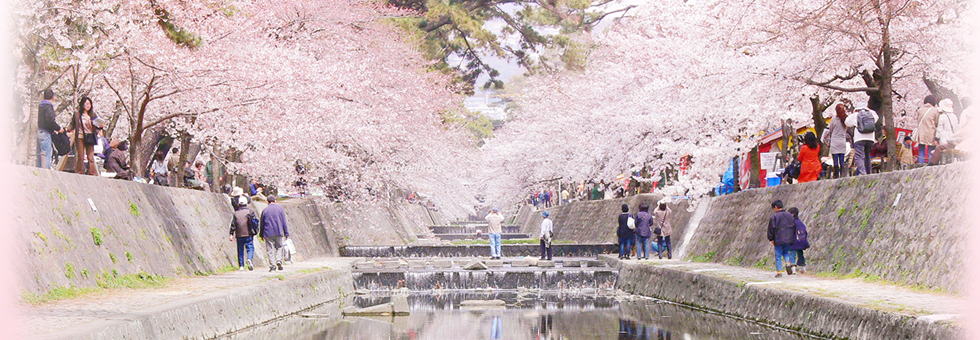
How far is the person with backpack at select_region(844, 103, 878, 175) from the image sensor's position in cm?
1666

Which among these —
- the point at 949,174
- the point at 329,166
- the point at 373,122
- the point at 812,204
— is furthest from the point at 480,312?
the point at 373,122

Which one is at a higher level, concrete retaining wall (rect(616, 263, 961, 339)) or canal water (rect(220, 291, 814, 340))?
concrete retaining wall (rect(616, 263, 961, 339))

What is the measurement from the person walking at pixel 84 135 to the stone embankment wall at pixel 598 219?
56.1ft

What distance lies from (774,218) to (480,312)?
5548mm

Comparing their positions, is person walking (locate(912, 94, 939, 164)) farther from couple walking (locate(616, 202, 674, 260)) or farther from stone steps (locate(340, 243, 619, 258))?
stone steps (locate(340, 243, 619, 258))

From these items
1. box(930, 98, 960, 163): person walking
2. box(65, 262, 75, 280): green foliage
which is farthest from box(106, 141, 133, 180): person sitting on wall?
box(930, 98, 960, 163): person walking

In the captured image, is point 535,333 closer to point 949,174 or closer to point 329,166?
point 949,174

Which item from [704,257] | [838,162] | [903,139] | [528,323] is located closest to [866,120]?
[838,162]

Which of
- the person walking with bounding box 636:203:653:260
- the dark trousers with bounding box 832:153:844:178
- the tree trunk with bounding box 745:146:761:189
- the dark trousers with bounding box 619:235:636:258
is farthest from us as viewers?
the tree trunk with bounding box 745:146:761:189

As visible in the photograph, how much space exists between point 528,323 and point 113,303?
6.48 meters

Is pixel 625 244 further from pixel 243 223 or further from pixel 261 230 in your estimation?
pixel 243 223

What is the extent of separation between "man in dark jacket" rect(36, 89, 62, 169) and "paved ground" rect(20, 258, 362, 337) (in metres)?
2.86

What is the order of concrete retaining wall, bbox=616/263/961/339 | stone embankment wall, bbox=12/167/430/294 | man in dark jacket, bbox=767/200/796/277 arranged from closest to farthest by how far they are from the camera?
concrete retaining wall, bbox=616/263/961/339
stone embankment wall, bbox=12/167/430/294
man in dark jacket, bbox=767/200/796/277

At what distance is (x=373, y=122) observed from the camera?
106 ft
